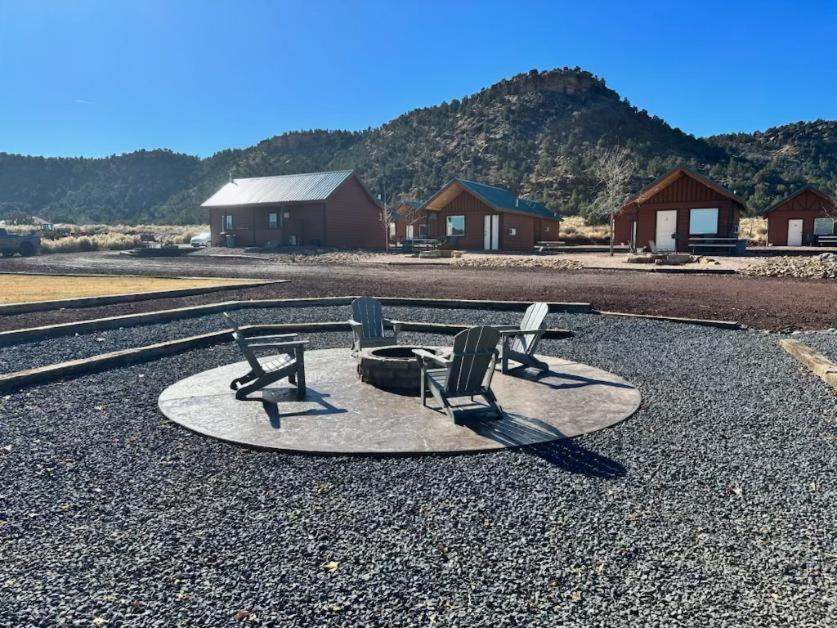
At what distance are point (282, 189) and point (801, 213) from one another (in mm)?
34371

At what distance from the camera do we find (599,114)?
82.3 meters

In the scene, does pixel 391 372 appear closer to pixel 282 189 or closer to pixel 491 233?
pixel 491 233

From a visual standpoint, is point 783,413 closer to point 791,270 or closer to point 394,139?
point 791,270

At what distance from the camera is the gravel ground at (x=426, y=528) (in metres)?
2.56

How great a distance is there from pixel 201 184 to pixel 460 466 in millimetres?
103825

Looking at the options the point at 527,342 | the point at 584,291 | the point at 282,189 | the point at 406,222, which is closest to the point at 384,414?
the point at 527,342

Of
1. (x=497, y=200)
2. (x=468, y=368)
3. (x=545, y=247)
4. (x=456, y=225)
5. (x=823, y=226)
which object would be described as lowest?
(x=468, y=368)

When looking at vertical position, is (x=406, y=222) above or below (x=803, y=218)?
above

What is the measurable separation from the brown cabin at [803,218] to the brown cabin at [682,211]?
22.0 ft

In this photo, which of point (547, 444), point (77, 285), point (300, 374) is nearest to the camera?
point (547, 444)

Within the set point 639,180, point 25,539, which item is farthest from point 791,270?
point 639,180

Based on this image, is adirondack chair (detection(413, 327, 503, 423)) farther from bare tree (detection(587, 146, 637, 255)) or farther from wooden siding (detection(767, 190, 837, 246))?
wooden siding (detection(767, 190, 837, 246))

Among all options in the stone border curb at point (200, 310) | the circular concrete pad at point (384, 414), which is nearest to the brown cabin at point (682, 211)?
the stone border curb at point (200, 310)

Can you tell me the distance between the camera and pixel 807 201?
37.0 metres
